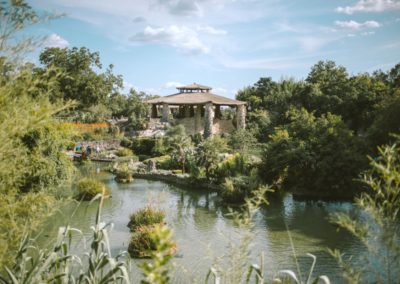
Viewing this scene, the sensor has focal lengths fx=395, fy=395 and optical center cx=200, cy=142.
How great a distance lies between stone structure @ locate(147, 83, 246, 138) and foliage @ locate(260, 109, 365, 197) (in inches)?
600

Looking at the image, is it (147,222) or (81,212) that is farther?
(81,212)

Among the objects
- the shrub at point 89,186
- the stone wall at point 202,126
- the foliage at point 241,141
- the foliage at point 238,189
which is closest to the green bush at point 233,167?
the foliage at point 238,189

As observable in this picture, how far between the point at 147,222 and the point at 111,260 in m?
9.49

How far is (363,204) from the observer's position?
2371mm

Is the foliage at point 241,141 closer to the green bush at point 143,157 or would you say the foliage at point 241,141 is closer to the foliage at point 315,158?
the green bush at point 143,157

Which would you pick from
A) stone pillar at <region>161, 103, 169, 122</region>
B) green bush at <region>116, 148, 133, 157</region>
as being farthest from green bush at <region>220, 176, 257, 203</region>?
stone pillar at <region>161, 103, 169, 122</region>

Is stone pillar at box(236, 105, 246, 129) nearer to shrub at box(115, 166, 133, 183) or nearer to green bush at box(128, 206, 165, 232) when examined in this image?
shrub at box(115, 166, 133, 183)

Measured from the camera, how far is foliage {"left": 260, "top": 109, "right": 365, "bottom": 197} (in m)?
14.9

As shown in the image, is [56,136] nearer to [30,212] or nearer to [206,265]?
[206,265]

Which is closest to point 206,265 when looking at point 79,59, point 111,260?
point 111,260

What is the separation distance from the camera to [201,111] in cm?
3388

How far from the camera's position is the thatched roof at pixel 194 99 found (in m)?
32.2

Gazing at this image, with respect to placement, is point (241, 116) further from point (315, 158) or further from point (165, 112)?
point (315, 158)

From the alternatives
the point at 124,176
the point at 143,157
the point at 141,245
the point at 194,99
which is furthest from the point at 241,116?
the point at 141,245
